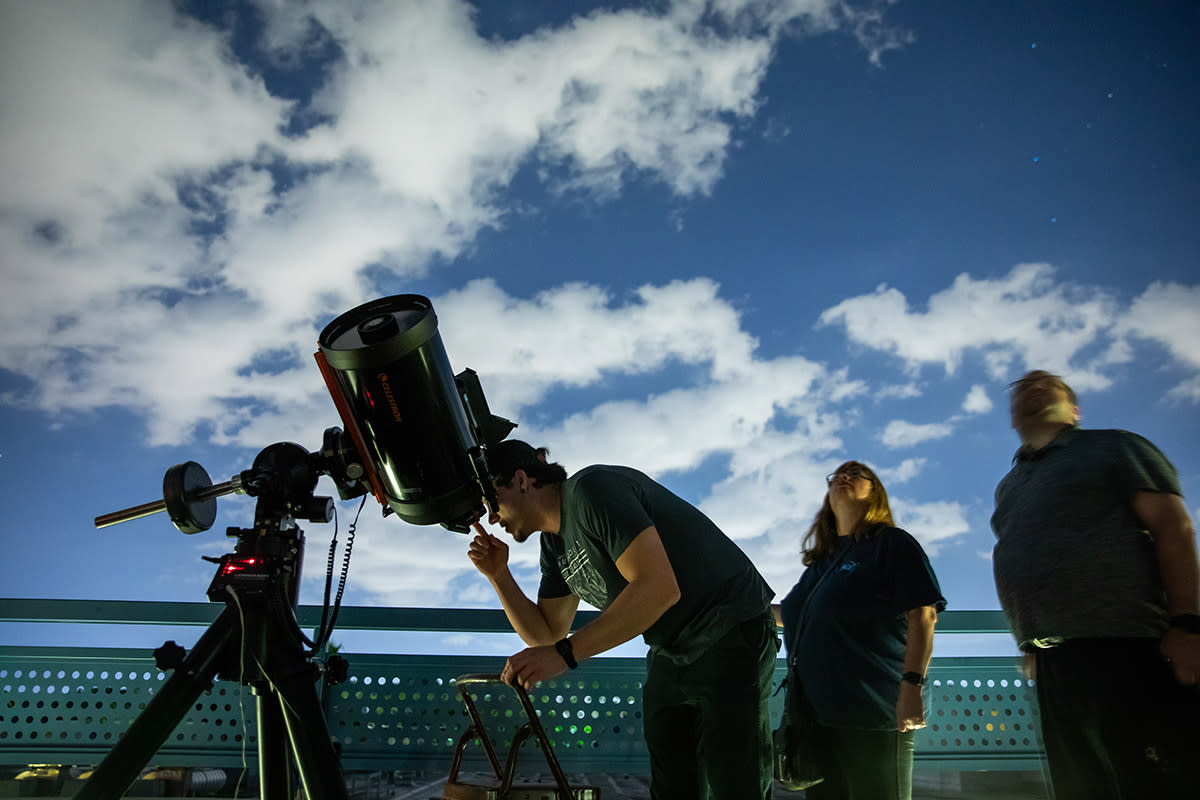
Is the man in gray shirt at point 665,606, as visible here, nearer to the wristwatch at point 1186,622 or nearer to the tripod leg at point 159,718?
the tripod leg at point 159,718

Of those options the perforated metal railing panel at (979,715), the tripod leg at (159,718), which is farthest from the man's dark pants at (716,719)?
Result: the perforated metal railing panel at (979,715)

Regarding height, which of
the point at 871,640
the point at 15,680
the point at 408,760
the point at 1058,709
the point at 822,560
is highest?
the point at 822,560

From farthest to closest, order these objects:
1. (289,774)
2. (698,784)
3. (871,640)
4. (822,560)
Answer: (822,560)
(871,640)
(698,784)
(289,774)

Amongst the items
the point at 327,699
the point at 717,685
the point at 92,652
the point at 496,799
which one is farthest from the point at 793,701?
the point at 92,652

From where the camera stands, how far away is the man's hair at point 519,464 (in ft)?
6.43

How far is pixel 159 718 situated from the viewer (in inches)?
53.1

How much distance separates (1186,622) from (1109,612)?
0.15 meters

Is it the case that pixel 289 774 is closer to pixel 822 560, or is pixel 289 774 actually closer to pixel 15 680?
pixel 822 560

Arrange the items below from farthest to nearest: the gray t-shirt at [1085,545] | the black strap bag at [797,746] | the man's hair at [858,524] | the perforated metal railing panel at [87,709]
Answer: the perforated metal railing panel at [87,709] → the man's hair at [858,524] → the black strap bag at [797,746] → the gray t-shirt at [1085,545]

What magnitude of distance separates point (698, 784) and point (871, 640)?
74cm

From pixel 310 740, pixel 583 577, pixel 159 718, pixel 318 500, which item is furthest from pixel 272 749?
pixel 583 577

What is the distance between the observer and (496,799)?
1839 millimetres

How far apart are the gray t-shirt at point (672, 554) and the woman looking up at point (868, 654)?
0.49 metres

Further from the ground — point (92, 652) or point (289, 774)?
point (92, 652)
